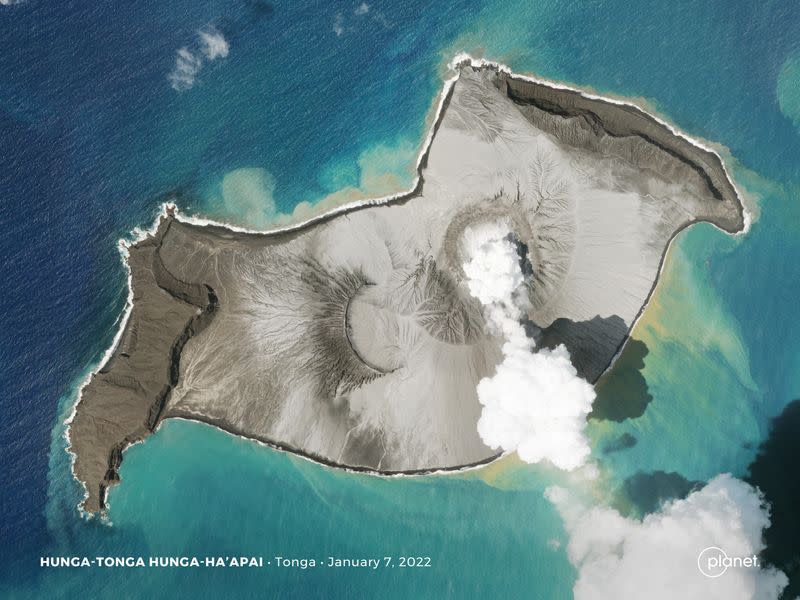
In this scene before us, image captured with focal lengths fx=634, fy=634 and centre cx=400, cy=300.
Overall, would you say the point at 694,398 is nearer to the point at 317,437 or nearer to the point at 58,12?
the point at 317,437

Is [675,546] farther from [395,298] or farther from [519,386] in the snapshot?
[395,298]

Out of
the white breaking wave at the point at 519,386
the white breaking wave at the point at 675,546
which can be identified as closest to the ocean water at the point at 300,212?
the white breaking wave at the point at 675,546

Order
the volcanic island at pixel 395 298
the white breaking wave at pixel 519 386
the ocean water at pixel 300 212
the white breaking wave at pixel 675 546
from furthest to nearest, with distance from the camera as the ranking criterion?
the ocean water at pixel 300 212, the volcanic island at pixel 395 298, the white breaking wave at pixel 675 546, the white breaking wave at pixel 519 386

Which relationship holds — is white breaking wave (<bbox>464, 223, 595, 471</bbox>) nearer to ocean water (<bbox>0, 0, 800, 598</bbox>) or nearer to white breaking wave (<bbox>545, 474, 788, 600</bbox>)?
ocean water (<bbox>0, 0, 800, 598</bbox>)

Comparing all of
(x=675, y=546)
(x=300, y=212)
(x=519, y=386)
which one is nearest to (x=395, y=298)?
(x=300, y=212)

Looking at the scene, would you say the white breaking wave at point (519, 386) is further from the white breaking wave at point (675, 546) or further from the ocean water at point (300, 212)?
the white breaking wave at point (675, 546)

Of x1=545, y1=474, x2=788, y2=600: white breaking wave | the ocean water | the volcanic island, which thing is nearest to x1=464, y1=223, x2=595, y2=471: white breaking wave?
the volcanic island
